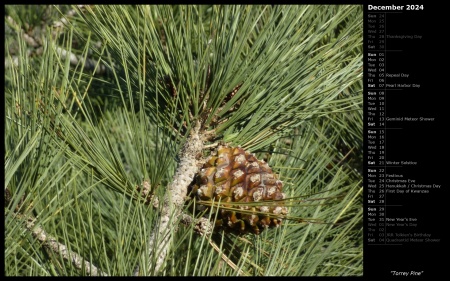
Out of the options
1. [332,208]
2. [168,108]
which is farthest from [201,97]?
[332,208]
